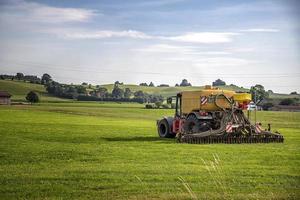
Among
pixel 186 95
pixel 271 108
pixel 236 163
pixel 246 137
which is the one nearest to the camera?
pixel 236 163

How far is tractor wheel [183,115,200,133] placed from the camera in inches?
893

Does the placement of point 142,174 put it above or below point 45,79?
below

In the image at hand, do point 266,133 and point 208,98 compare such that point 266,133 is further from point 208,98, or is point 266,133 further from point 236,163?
point 236,163

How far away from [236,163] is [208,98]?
977 cm

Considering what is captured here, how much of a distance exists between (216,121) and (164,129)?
3576 mm

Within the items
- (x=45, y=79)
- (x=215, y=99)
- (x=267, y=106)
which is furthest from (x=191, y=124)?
(x=45, y=79)

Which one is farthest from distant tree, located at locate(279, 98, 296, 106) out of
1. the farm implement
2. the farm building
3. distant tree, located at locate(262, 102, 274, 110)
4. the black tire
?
the farm implement

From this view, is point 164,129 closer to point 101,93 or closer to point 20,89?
point 20,89

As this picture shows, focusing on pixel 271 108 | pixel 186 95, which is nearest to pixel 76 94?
pixel 271 108

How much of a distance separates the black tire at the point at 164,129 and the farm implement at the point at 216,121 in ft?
1.35

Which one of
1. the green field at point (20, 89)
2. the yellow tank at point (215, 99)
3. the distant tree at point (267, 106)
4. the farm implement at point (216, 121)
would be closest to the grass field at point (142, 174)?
the farm implement at point (216, 121)

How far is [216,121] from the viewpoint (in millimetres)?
22672

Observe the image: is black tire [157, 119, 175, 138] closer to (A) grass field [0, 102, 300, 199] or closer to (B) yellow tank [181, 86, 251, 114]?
(B) yellow tank [181, 86, 251, 114]

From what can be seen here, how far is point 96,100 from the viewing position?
120 meters
